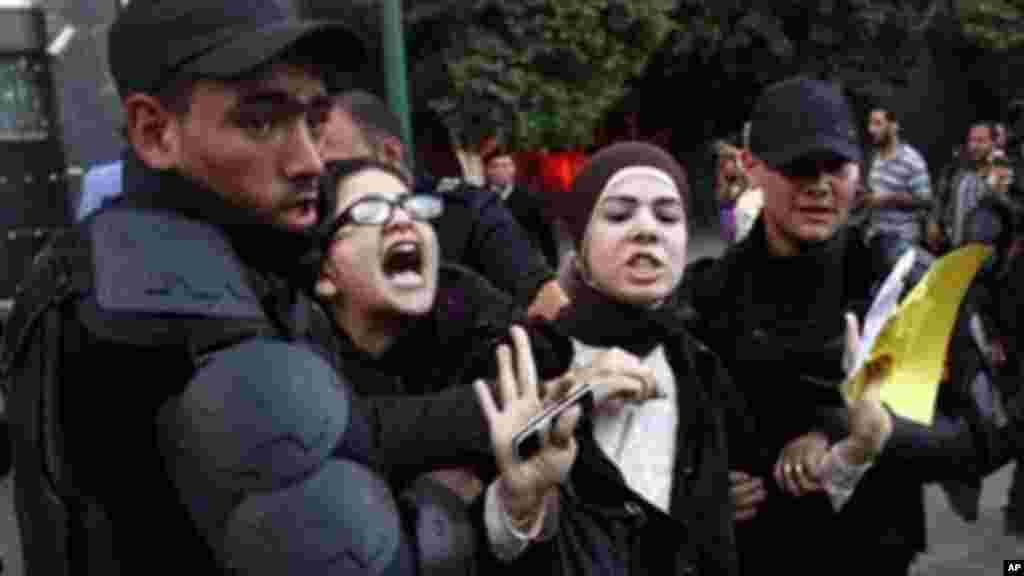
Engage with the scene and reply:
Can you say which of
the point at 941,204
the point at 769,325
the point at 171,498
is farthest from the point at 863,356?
the point at 941,204

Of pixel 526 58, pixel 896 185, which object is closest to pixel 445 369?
pixel 896 185

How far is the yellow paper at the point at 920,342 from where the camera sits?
2.63m

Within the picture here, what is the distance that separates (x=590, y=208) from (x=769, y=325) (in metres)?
0.52

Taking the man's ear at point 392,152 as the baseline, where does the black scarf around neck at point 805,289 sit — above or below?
below

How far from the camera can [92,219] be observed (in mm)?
1686

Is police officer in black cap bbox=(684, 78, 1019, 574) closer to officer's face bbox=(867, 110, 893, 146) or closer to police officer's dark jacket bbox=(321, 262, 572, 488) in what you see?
police officer's dark jacket bbox=(321, 262, 572, 488)

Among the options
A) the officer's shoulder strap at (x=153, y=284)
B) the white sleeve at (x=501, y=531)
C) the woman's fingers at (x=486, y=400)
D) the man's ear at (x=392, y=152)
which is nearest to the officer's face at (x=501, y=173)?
the man's ear at (x=392, y=152)

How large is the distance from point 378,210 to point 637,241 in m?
0.43

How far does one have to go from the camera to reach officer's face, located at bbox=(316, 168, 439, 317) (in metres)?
2.55

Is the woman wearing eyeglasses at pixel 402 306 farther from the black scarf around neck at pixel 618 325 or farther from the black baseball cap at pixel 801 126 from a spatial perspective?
the black baseball cap at pixel 801 126

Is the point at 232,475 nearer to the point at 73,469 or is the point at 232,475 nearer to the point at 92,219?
the point at 73,469

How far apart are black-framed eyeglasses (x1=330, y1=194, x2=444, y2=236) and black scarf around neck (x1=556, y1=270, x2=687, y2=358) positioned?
30 centimetres

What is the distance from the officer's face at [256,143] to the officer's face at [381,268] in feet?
2.52

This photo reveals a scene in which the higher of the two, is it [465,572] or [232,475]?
[232,475]
